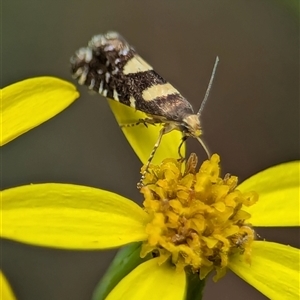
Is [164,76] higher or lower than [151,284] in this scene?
lower

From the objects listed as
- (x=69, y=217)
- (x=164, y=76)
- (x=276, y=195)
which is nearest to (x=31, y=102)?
(x=69, y=217)

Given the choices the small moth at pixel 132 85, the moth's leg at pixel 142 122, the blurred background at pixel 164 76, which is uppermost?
the small moth at pixel 132 85

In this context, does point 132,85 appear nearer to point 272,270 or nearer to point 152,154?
point 152,154

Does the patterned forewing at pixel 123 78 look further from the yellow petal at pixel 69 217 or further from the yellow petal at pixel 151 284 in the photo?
the yellow petal at pixel 151 284

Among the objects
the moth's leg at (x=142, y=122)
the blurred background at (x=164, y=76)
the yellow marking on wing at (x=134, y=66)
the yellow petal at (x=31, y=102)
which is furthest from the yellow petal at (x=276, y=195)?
the blurred background at (x=164, y=76)

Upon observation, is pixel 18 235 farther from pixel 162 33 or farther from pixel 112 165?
pixel 162 33

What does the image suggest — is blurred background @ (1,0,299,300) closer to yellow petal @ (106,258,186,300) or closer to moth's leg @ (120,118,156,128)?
moth's leg @ (120,118,156,128)

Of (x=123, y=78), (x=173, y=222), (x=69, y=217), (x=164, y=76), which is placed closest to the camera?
(x=69, y=217)
